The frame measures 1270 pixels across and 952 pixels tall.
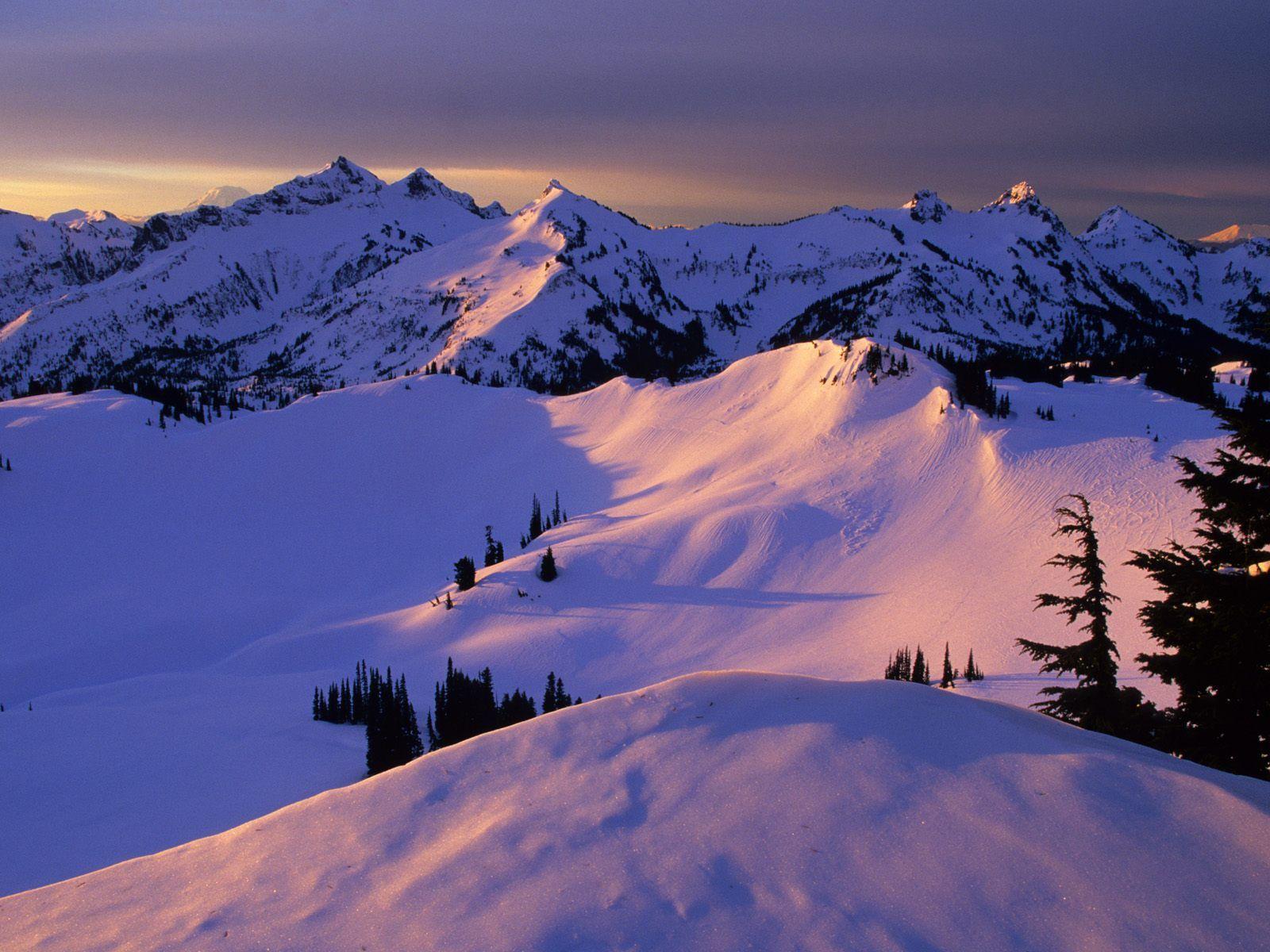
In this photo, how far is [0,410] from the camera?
11212 cm

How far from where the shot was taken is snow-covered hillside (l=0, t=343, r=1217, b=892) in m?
33.2

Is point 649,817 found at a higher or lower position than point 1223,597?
lower

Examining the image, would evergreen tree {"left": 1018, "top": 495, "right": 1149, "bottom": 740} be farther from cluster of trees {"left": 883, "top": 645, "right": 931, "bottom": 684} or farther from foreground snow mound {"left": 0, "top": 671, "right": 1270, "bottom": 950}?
cluster of trees {"left": 883, "top": 645, "right": 931, "bottom": 684}

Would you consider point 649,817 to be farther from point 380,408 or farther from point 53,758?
point 380,408

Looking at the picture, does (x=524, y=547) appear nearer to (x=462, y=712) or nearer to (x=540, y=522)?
(x=540, y=522)

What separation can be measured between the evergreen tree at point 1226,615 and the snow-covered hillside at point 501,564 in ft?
60.8

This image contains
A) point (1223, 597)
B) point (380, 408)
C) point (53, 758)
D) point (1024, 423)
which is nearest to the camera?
point (1223, 597)

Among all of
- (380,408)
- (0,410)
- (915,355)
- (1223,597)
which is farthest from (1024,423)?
(0,410)

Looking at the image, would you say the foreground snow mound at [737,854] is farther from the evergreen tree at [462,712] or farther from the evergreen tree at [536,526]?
the evergreen tree at [536,526]

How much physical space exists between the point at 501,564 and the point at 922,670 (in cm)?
3780

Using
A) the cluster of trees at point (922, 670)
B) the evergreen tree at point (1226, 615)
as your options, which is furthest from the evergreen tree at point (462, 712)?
the evergreen tree at point (1226, 615)

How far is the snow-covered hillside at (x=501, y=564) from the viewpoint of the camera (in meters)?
33.2

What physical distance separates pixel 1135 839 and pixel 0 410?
15143cm

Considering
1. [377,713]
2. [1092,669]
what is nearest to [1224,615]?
[1092,669]
